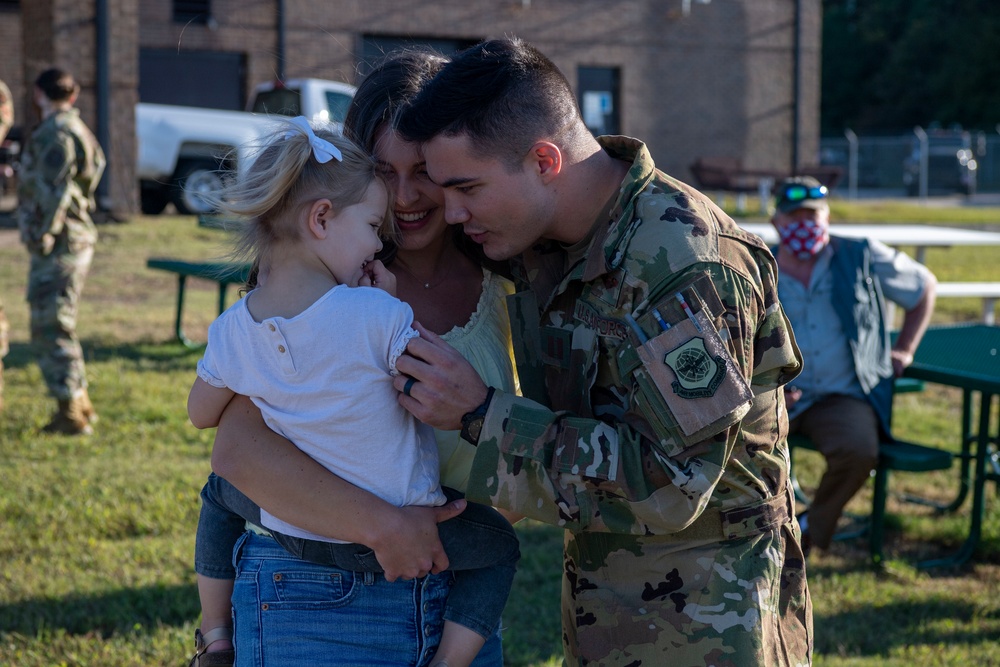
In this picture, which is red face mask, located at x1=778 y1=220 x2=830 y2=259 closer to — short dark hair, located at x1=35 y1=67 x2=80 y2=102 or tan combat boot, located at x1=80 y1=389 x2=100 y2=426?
tan combat boot, located at x1=80 y1=389 x2=100 y2=426

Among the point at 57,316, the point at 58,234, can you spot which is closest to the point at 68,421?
the point at 57,316

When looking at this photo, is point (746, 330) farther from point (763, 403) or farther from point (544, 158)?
point (544, 158)

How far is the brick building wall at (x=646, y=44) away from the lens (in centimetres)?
2270

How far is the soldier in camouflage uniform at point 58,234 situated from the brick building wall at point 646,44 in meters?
15.3

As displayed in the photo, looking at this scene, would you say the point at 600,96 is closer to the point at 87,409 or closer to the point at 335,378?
the point at 87,409

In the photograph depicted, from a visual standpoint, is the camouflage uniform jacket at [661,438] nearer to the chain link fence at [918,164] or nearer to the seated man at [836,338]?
the seated man at [836,338]

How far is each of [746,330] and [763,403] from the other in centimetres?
21

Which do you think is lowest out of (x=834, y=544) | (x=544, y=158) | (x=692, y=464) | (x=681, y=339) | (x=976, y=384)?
(x=834, y=544)

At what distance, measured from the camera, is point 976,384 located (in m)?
4.79

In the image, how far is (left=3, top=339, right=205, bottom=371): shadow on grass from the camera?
8.41 meters

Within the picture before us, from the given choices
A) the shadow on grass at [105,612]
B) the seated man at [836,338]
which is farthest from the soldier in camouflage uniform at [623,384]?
the seated man at [836,338]

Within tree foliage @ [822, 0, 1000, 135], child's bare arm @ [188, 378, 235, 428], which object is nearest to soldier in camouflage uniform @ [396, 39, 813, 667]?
child's bare arm @ [188, 378, 235, 428]

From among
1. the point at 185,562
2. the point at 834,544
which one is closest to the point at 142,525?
the point at 185,562

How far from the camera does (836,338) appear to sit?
5.24m
